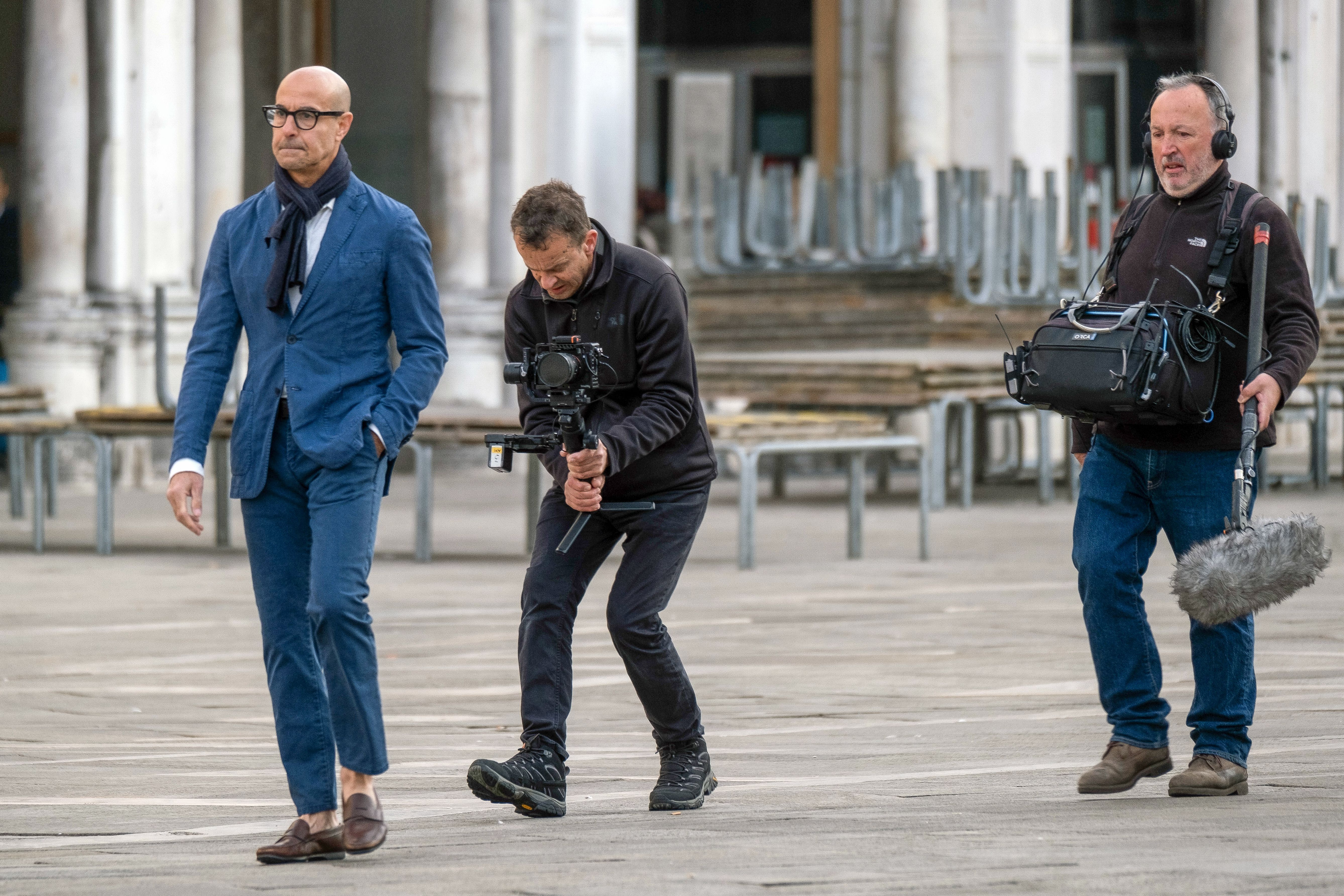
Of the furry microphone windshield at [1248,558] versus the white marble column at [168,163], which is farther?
the white marble column at [168,163]

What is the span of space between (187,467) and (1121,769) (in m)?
2.33

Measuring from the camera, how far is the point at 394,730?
740cm

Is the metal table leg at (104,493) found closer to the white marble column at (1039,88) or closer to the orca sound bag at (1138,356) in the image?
the orca sound bag at (1138,356)

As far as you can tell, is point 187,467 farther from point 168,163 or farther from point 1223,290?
point 168,163

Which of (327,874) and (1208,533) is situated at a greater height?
(1208,533)

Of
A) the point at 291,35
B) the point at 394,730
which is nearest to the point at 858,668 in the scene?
the point at 394,730

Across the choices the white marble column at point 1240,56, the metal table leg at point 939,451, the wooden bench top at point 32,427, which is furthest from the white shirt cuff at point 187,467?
the white marble column at point 1240,56

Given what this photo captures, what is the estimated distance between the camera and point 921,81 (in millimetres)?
23625

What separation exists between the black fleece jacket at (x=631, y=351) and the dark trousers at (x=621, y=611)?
3.2 inches

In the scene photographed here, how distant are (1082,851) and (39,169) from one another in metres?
14.4

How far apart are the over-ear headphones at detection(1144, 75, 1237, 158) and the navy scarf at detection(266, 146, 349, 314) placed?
1.95 meters

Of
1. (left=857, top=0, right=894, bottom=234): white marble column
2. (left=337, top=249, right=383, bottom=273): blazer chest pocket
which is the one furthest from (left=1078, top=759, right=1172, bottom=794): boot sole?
(left=857, top=0, right=894, bottom=234): white marble column

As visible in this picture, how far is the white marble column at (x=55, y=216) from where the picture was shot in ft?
58.9

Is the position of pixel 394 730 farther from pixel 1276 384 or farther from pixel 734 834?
pixel 1276 384
